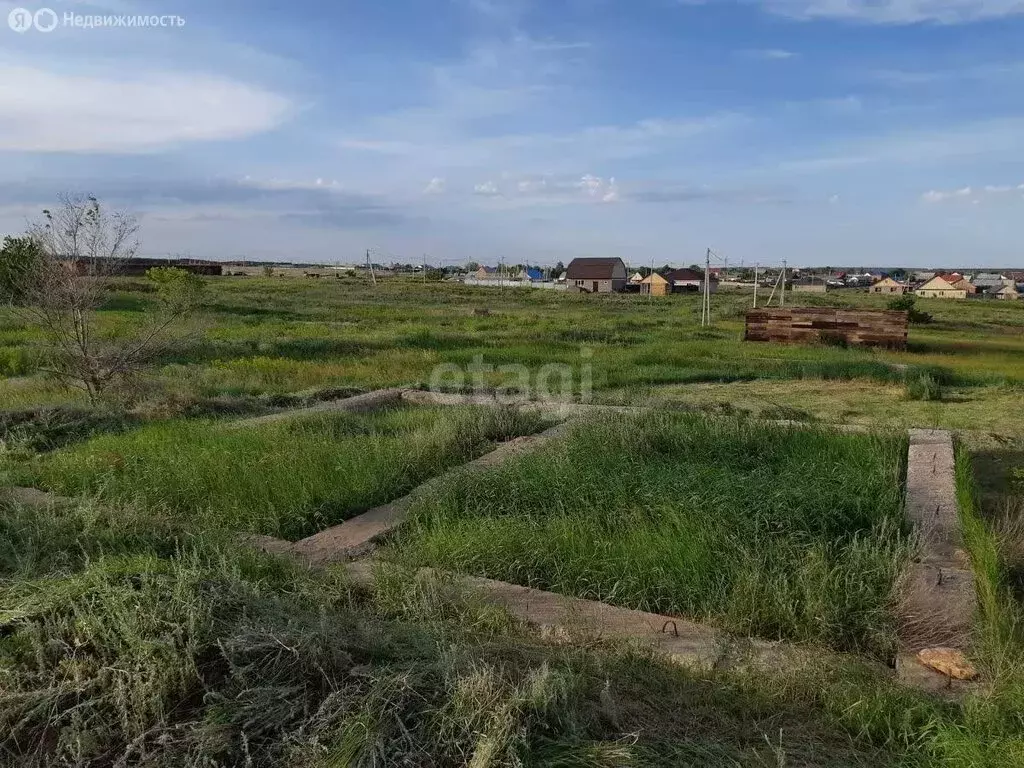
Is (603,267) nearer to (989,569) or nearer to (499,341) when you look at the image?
(499,341)

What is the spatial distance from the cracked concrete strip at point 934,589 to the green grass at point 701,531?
100 millimetres

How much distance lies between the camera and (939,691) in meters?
2.95

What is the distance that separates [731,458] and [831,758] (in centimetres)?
374

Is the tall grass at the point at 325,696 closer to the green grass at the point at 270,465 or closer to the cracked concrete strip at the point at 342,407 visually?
the green grass at the point at 270,465

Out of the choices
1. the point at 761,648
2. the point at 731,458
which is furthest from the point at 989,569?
the point at 731,458

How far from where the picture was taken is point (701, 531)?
422cm

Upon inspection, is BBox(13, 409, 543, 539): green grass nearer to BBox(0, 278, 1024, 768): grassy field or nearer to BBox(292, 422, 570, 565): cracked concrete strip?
BBox(0, 278, 1024, 768): grassy field

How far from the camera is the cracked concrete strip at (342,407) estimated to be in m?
8.02

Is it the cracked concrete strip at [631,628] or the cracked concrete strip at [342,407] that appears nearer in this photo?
the cracked concrete strip at [631,628]

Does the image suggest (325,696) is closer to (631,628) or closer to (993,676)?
(631,628)

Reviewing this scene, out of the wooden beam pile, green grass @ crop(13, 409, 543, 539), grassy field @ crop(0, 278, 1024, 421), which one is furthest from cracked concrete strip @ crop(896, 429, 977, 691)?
the wooden beam pile

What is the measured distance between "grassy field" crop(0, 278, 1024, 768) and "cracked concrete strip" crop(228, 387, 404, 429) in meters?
0.44

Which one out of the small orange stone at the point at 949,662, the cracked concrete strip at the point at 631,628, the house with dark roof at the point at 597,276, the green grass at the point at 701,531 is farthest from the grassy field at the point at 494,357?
Answer: the house with dark roof at the point at 597,276

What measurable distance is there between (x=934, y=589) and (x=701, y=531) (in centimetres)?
112
